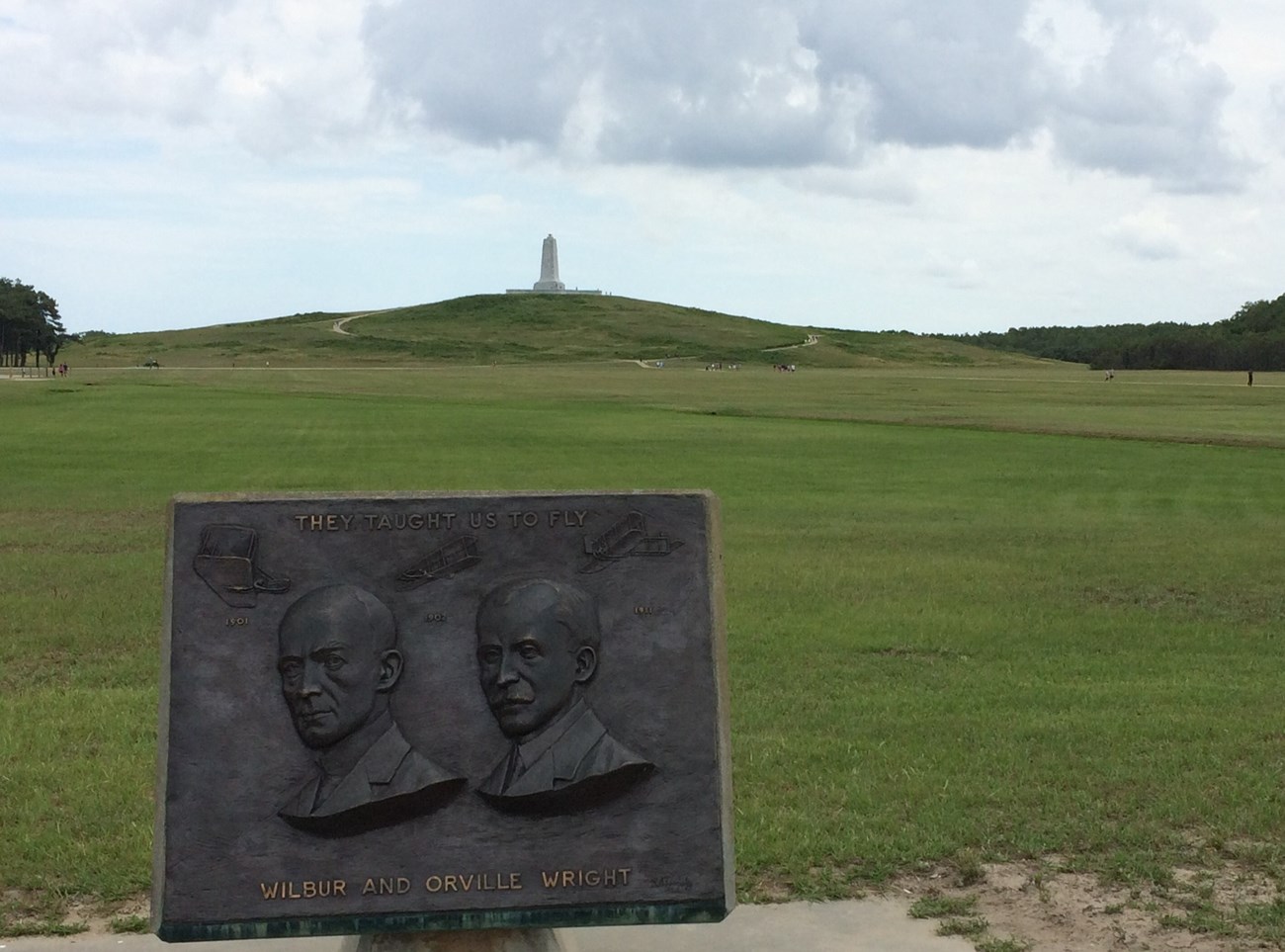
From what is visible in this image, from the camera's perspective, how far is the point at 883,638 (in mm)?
12273

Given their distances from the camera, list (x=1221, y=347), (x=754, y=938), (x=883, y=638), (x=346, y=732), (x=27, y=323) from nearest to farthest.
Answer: (x=346, y=732) < (x=754, y=938) < (x=883, y=638) < (x=27, y=323) < (x=1221, y=347)

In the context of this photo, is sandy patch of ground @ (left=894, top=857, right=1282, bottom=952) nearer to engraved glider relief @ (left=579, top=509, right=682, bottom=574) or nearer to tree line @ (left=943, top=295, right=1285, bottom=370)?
engraved glider relief @ (left=579, top=509, right=682, bottom=574)

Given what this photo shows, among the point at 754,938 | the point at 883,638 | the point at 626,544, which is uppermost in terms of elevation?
the point at 626,544

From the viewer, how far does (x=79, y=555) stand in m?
16.9

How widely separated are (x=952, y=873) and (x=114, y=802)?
3954 mm

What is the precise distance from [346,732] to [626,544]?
108cm

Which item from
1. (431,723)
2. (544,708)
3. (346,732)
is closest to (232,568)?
(346,732)

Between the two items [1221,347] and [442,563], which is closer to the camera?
[442,563]

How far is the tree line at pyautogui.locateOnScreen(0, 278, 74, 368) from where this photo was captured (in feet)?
383

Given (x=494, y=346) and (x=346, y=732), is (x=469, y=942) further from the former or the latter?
(x=494, y=346)

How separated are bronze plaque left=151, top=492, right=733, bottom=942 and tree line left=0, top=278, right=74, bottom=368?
11814 cm

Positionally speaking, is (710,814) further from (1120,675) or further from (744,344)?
(744,344)

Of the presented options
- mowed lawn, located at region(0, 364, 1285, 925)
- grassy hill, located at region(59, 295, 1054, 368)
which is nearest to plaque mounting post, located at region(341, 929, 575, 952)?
mowed lawn, located at region(0, 364, 1285, 925)

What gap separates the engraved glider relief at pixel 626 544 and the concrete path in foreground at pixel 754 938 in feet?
5.21
